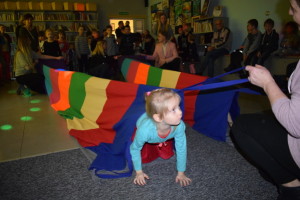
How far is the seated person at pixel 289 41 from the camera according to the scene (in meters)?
3.76

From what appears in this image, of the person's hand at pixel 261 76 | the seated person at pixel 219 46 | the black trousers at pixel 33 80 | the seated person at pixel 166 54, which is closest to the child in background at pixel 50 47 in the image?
the black trousers at pixel 33 80

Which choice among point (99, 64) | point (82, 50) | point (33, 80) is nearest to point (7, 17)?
point (82, 50)

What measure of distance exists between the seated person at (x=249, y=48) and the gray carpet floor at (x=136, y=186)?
3.26 meters

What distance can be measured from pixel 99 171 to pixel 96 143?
1.20 feet

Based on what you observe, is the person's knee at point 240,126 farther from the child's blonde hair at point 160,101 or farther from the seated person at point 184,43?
the seated person at point 184,43

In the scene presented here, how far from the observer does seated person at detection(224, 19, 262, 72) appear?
444cm

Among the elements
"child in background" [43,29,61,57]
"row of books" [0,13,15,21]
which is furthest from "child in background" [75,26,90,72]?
"row of books" [0,13,15,21]

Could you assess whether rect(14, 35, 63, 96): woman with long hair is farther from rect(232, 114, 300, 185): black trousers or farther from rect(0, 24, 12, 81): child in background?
rect(232, 114, 300, 185): black trousers

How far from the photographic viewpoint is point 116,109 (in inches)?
73.8

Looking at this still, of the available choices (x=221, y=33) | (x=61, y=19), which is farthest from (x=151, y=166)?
(x=61, y=19)

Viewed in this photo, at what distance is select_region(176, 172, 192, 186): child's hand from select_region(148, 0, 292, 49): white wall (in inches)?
160

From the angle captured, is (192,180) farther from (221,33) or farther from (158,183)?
(221,33)

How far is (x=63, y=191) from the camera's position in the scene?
4.49 ft

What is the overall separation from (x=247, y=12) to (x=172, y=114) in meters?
4.69
